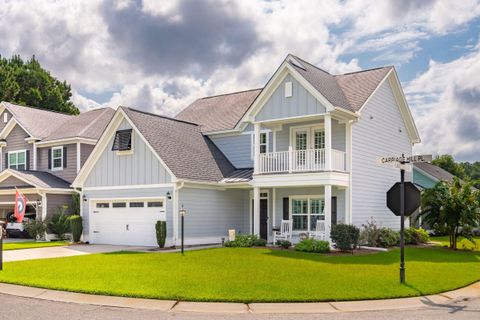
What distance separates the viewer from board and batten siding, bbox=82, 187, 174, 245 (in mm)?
23250

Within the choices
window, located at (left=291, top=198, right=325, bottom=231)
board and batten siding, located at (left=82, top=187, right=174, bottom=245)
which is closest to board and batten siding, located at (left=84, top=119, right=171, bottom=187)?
board and batten siding, located at (left=82, top=187, right=174, bottom=245)

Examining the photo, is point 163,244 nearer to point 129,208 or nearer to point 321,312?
point 129,208

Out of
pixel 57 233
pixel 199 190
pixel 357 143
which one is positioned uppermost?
pixel 357 143

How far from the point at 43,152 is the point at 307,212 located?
17437 mm

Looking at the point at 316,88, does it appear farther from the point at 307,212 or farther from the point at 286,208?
the point at 286,208

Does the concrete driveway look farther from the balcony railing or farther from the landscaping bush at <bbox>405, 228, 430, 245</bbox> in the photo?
the landscaping bush at <bbox>405, 228, 430, 245</bbox>

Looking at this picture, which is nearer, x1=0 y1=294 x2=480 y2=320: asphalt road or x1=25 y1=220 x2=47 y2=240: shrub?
x1=0 y1=294 x2=480 y2=320: asphalt road

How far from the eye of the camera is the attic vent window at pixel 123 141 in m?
24.7

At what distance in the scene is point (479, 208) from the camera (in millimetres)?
22344

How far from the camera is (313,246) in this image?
20.0 meters

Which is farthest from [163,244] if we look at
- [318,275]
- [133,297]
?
[133,297]

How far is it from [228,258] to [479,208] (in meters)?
11.3

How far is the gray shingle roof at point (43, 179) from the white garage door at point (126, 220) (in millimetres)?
3908

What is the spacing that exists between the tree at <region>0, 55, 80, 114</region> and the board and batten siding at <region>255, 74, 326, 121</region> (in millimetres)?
36751
